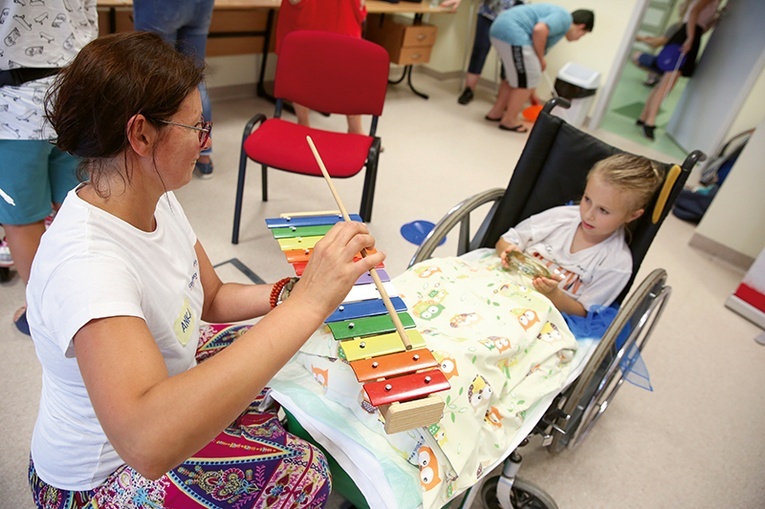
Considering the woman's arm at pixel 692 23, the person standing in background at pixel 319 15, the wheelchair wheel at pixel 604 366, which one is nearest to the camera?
the wheelchair wheel at pixel 604 366

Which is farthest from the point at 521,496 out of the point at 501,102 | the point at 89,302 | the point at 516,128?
the point at 501,102

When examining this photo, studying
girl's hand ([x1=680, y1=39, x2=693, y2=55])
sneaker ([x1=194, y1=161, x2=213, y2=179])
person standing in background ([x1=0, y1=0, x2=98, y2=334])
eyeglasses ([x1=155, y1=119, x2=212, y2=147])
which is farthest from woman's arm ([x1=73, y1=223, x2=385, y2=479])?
girl's hand ([x1=680, y1=39, x2=693, y2=55])

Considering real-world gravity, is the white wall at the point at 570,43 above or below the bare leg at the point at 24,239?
above

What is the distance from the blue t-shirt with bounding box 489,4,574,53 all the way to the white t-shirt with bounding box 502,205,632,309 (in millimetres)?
2674

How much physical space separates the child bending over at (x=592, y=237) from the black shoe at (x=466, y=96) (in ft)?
10.6

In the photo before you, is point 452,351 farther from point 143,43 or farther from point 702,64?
point 702,64

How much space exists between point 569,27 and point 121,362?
13.9 feet

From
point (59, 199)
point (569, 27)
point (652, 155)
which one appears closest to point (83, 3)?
point (59, 199)

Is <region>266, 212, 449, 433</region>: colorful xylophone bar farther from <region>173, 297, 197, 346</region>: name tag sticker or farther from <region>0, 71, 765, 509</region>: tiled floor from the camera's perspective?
<region>0, 71, 765, 509</region>: tiled floor

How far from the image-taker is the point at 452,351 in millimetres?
1136

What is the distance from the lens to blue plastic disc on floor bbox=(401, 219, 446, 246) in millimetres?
2609

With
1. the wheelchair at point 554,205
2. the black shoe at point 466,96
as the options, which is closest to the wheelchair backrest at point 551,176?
the wheelchair at point 554,205

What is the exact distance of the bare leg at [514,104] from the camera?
4188 mm

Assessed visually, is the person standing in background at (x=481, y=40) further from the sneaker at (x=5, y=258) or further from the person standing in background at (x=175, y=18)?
the sneaker at (x=5, y=258)
